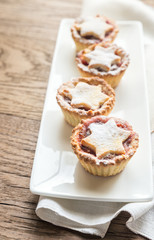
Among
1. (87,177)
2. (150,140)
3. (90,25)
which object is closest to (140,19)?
(90,25)

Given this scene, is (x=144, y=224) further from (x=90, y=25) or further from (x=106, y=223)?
(x=90, y=25)

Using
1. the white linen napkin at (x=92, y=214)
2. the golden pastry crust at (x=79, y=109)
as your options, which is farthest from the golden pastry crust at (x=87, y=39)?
the white linen napkin at (x=92, y=214)

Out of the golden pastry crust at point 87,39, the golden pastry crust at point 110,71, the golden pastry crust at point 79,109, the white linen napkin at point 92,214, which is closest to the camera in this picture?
the white linen napkin at point 92,214

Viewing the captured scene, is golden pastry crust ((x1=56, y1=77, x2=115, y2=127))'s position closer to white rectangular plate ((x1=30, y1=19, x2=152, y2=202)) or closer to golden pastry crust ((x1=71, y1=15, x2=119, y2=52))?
white rectangular plate ((x1=30, y1=19, x2=152, y2=202))

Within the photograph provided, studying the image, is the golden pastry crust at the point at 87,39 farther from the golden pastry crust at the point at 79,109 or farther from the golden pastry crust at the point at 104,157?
the golden pastry crust at the point at 104,157

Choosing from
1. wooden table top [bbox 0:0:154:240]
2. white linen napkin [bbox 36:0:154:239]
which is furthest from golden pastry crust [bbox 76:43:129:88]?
white linen napkin [bbox 36:0:154:239]

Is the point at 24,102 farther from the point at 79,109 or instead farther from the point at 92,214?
the point at 92,214
